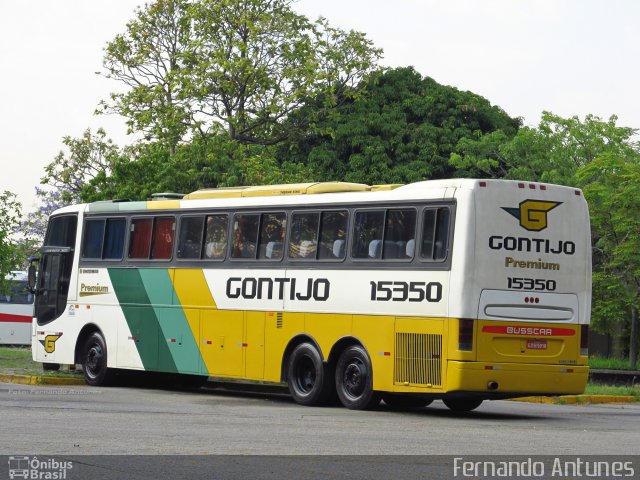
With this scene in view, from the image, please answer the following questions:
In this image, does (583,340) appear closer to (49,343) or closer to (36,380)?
(36,380)

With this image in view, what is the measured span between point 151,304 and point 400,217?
253 inches

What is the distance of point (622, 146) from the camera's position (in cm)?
4647

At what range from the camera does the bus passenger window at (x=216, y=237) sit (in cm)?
2189

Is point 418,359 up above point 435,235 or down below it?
below

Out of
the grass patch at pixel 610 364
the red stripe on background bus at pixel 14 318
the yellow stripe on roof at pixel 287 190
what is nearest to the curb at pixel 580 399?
the yellow stripe on roof at pixel 287 190

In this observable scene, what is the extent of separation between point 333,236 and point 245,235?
2.21 m

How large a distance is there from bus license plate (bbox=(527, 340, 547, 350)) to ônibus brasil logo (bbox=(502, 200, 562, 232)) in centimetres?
156

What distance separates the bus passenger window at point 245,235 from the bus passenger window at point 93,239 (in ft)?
13.8

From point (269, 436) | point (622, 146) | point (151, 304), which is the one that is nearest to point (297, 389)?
point (151, 304)

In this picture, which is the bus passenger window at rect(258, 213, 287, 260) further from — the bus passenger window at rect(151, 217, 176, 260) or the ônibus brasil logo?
the ônibus brasil logo

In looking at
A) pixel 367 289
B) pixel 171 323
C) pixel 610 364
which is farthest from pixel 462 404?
pixel 610 364

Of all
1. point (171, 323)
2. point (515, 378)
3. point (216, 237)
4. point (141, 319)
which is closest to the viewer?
point (515, 378)

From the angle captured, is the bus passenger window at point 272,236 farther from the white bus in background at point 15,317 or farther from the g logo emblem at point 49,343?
the white bus in background at point 15,317

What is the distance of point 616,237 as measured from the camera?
132ft
